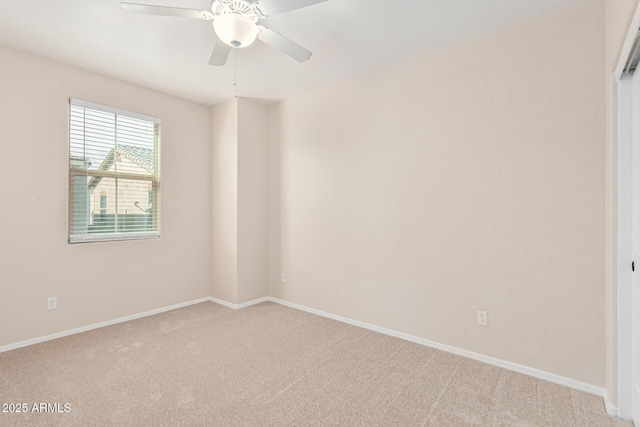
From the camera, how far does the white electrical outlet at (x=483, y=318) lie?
8.18 feet

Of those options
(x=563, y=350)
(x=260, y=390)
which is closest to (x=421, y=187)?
(x=563, y=350)

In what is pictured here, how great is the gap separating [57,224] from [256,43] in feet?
8.20

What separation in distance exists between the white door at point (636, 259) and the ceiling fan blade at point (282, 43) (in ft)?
6.27

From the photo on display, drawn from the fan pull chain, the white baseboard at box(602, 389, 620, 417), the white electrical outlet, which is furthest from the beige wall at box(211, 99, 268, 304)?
the white baseboard at box(602, 389, 620, 417)

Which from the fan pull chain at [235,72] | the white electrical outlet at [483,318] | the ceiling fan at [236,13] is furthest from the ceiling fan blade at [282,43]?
the white electrical outlet at [483,318]

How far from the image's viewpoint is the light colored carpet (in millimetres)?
1847

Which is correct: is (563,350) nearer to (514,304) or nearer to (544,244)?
(514,304)

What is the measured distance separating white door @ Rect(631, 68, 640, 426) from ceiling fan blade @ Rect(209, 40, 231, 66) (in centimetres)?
240

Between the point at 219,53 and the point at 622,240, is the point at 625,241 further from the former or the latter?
the point at 219,53

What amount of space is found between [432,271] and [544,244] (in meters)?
0.86

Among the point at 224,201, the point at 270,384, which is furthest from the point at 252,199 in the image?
the point at 270,384

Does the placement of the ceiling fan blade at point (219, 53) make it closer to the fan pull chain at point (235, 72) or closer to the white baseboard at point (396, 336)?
the fan pull chain at point (235, 72)

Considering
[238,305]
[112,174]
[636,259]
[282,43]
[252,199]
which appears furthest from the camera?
[252,199]

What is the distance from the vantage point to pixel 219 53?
2193 millimetres
